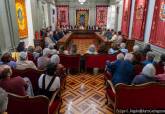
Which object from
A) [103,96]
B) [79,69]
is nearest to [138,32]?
[79,69]

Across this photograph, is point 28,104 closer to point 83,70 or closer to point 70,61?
point 70,61

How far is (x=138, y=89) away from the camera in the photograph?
6.59 feet

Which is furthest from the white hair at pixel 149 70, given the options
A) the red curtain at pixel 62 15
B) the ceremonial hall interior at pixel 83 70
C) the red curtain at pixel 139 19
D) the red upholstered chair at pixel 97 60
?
the red curtain at pixel 62 15

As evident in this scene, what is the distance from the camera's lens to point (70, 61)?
438 centimetres

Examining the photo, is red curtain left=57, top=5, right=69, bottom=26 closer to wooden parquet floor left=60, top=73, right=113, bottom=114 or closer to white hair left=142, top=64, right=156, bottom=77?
wooden parquet floor left=60, top=73, right=113, bottom=114

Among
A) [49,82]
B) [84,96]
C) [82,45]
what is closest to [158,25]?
[84,96]

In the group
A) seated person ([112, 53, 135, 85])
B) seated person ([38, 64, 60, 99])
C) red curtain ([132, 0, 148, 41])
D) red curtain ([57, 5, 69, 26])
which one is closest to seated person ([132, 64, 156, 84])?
seated person ([112, 53, 135, 85])

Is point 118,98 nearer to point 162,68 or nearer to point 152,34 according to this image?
point 162,68

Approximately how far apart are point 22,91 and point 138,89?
1563 mm

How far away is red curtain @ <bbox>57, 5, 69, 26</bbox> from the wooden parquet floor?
1074 centimetres

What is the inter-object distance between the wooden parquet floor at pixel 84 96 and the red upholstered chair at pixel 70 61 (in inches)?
12.1

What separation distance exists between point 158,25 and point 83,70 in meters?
2.77

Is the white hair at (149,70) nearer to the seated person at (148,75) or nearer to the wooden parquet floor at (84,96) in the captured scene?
the seated person at (148,75)

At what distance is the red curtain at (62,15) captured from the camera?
46.1 feet
